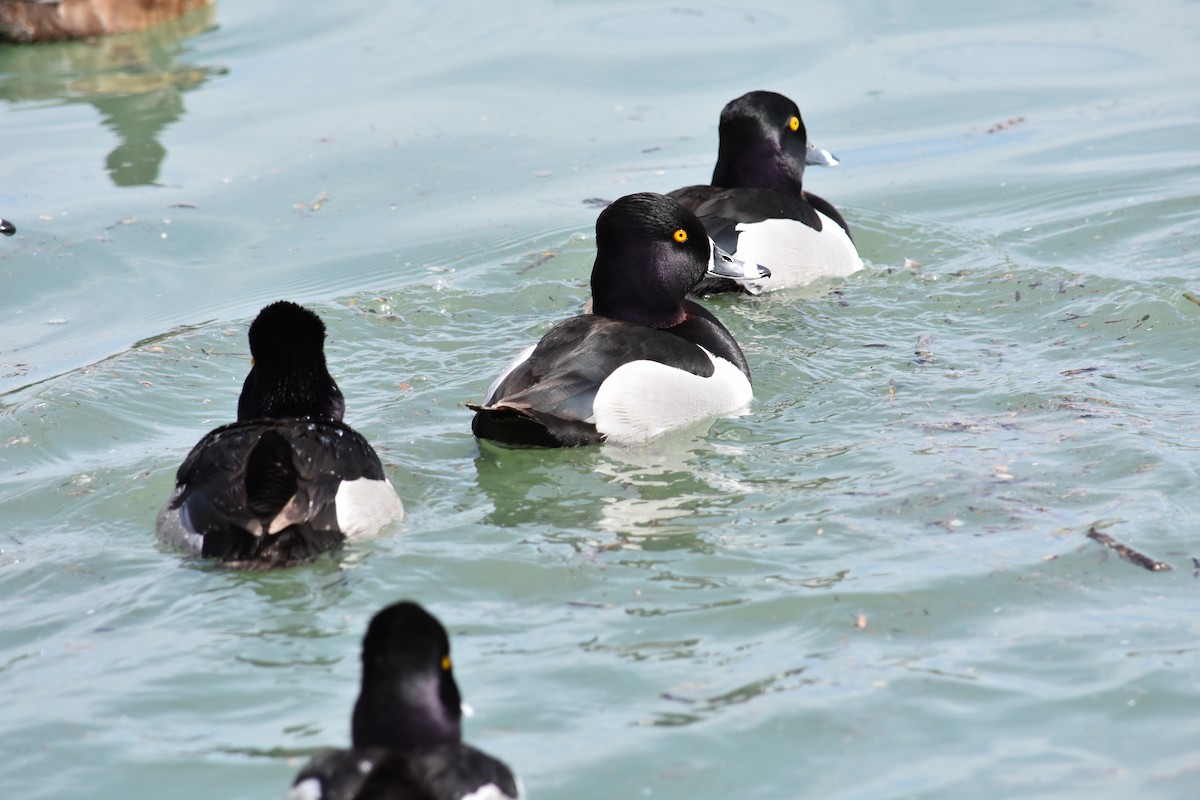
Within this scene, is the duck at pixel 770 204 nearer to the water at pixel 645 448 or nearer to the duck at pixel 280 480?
the water at pixel 645 448

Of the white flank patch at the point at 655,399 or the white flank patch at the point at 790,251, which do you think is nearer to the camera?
the white flank patch at the point at 655,399

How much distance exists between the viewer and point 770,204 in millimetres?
10289

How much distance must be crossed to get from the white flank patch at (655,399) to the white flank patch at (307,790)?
12.2 ft

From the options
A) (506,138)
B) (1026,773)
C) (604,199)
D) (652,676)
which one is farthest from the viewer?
(506,138)

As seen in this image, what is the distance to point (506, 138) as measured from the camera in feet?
41.9

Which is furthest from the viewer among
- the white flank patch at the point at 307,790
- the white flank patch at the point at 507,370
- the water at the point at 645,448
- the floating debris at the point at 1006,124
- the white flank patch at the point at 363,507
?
the floating debris at the point at 1006,124

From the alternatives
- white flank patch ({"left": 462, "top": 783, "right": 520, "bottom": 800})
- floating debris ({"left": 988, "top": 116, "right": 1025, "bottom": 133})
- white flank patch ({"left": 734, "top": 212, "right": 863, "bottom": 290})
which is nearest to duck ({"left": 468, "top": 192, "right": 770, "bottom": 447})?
white flank patch ({"left": 734, "top": 212, "right": 863, "bottom": 290})

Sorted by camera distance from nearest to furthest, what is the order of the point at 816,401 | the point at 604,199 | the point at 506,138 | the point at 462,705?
1. the point at 462,705
2. the point at 816,401
3. the point at 604,199
4. the point at 506,138

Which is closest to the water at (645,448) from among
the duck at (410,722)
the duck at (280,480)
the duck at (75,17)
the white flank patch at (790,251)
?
the duck at (280,480)

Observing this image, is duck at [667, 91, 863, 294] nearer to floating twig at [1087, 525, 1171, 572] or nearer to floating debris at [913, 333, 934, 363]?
floating debris at [913, 333, 934, 363]

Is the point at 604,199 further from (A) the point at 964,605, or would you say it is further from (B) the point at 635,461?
(A) the point at 964,605

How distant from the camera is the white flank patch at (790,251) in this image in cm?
998

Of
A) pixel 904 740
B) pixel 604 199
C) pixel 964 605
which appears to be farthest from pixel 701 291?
pixel 904 740

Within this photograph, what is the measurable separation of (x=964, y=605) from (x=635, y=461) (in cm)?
214
